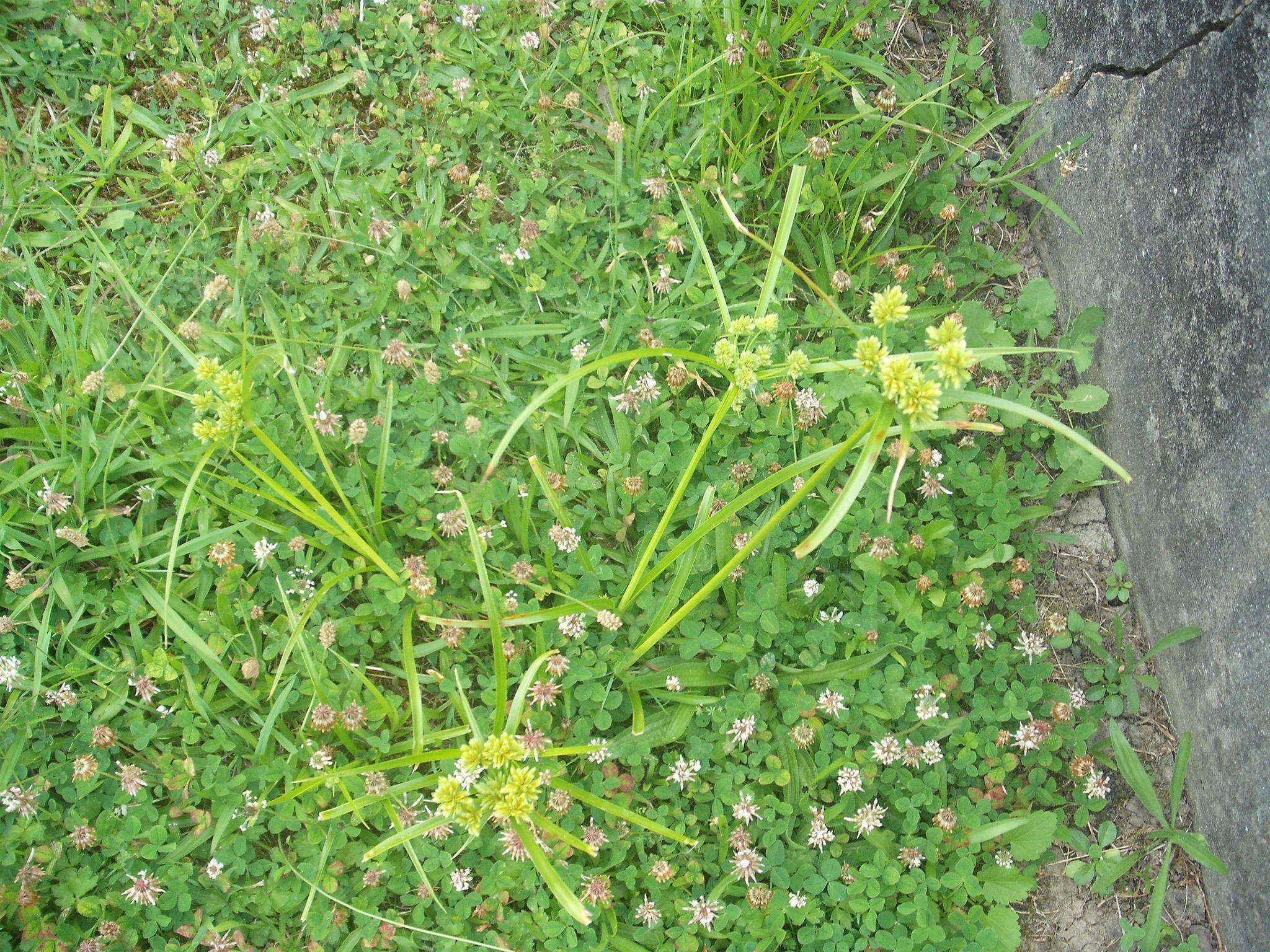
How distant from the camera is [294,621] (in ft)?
8.46

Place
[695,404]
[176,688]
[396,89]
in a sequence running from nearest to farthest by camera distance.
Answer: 1. [176,688]
2. [695,404]
3. [396,89]

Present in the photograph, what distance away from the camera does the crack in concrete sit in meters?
2.38

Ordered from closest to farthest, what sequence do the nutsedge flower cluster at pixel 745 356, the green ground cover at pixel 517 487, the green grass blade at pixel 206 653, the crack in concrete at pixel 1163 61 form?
the nutsedge flower cluster at pixel 745 356 < the crack in concrete at pixel 1163 61 < the green ground cover at pixel 517 487 < the green grass blade at pixel 206 653

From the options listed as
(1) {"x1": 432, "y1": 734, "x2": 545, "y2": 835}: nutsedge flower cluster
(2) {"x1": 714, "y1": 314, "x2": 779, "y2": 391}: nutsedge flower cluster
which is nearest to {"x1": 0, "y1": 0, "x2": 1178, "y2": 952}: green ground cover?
(2) {"x1": 714, "y1": 314, "x2": 779, "y2": 391}: nutsedge flower cluster

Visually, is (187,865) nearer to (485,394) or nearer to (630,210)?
(485,394)

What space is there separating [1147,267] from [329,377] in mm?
2547

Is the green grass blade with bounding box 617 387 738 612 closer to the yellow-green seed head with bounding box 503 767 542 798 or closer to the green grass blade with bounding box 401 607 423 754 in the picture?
the green grass blade with bounding box 401 607 423 754

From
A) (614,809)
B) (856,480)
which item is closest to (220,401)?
(614,809)

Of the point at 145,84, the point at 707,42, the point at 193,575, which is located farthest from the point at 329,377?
the point at 707,42

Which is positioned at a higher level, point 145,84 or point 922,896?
point 145,84

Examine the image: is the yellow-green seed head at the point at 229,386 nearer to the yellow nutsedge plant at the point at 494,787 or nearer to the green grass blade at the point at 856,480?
the yellow nutsedge plant at the point at 494,787

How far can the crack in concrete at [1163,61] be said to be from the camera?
7.79 ft

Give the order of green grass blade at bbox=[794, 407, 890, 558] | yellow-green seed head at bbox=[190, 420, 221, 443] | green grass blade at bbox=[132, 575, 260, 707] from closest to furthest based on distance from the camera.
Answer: green grass blade at bbox=[794, 407, 890, 558]
yellow-green seed head at bbox=[190, 420, 221, 443]
green grass blade at bbox=[132, 575, 260, 707]

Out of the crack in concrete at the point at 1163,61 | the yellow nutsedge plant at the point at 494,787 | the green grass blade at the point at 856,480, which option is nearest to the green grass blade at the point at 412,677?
the yellow nutsedge plant at the point at 494,787
